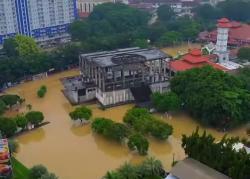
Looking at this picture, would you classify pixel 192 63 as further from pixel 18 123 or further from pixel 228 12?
pixel 228 12

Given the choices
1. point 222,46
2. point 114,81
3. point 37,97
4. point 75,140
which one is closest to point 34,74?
point 37,97

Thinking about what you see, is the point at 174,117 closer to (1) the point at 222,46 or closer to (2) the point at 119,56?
(2) the point at 119,56

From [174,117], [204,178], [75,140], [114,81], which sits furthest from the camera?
[114,81]

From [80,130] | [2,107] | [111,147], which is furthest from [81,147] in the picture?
[2,107]

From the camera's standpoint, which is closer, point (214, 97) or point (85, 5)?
point (214, 97)

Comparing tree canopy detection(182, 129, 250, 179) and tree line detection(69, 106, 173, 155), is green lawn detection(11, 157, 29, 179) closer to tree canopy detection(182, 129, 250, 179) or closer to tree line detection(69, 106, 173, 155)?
tree line detection(69, 106, 173, 155)

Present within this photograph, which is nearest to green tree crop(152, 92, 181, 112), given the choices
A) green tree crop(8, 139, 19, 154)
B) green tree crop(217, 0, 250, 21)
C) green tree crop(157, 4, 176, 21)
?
green tree crop(8, 139, 19, 154)
